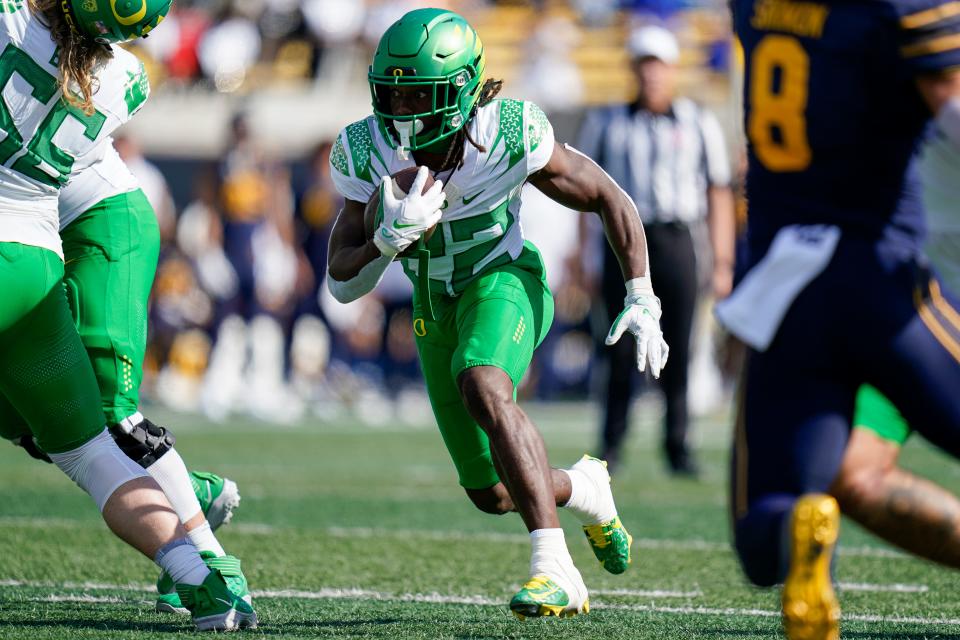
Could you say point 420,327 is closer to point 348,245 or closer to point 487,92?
point 348,245

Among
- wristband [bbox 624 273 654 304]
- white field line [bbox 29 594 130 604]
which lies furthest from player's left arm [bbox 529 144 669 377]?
white field line [bbox 29 594 130 604]

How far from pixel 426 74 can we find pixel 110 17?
795mm

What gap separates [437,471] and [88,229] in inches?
166

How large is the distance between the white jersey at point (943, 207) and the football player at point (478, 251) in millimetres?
837

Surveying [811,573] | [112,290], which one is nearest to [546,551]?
[811,573]

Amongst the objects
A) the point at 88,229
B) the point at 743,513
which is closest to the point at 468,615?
the point at 743,513

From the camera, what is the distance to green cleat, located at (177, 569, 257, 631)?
3658 millimetres

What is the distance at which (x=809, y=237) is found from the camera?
9.73ft

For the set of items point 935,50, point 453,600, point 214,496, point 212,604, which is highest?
point 935,50

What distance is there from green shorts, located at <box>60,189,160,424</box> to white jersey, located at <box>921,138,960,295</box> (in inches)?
86.8

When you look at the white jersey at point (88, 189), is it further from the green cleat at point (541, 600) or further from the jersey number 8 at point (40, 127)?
the green cleat at point (541, 600)

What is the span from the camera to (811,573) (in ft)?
9.16

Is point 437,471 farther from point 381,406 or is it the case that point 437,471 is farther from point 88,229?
point 381,406

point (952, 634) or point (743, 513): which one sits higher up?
point (743, 513)
